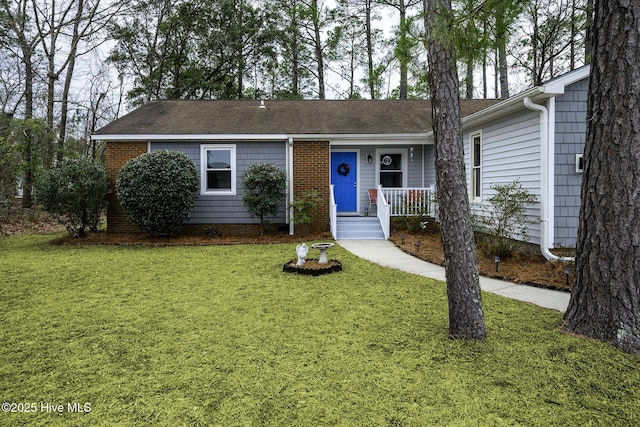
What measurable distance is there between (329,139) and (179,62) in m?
14.7

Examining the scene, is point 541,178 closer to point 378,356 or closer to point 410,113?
point 378,356

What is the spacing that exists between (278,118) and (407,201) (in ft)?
15.5

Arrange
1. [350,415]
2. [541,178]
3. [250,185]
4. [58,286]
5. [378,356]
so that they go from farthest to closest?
[250,185], [541,178], [58,286], [378,356], [350,415]

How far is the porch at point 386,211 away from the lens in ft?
33.7

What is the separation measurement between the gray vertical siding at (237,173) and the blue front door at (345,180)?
6.49ft

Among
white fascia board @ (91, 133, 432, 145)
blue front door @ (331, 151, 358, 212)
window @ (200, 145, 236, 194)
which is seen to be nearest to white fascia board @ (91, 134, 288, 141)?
white fascia board @ (91, 133, 432, 145)

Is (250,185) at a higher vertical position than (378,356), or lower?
higher

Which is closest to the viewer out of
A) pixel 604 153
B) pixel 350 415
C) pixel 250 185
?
pixel 350 415

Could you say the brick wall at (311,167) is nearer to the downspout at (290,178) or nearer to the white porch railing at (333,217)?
the downspout at (290,178)

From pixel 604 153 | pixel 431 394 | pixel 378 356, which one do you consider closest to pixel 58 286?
pixel 378 356

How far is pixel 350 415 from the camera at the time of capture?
7.59ft

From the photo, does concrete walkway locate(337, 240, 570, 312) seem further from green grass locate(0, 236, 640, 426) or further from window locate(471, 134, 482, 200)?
window locate(471, 134, 482, 200)

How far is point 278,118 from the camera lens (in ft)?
39.6

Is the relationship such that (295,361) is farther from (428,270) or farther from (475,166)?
(475,166)
